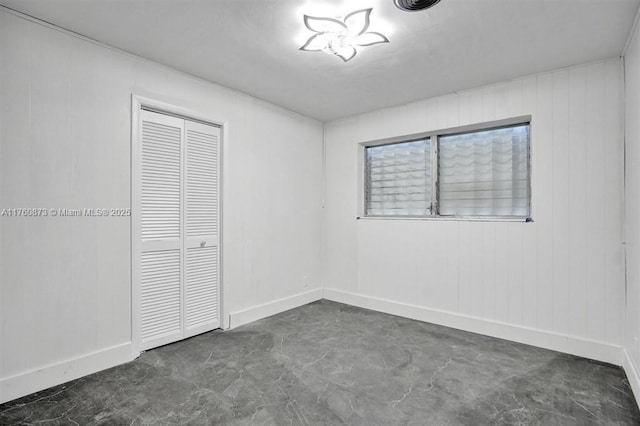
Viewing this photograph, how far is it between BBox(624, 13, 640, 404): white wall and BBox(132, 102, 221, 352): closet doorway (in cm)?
357

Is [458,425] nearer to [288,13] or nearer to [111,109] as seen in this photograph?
[288,13]

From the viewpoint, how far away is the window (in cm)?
348

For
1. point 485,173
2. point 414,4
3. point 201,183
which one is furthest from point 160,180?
point 485,173

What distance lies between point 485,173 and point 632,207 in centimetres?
136

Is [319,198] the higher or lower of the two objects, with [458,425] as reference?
higher

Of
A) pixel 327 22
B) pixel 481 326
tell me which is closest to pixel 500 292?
pixel 481 326

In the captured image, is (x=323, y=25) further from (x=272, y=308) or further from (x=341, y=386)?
(x=272, y=308)

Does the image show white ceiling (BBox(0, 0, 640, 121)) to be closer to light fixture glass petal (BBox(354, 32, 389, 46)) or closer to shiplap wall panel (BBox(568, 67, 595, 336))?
light fixture glass petal (BBox(354, 32, 389, 46))

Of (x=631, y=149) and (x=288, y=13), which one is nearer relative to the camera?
(x=288, y=13)

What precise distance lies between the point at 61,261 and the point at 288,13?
2.45 meters

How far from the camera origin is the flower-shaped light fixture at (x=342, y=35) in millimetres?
2248

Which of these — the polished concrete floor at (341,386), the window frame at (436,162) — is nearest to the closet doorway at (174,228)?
the polished concrete floor at (341,386)

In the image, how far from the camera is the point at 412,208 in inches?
165

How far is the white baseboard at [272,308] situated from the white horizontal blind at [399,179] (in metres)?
1.43
